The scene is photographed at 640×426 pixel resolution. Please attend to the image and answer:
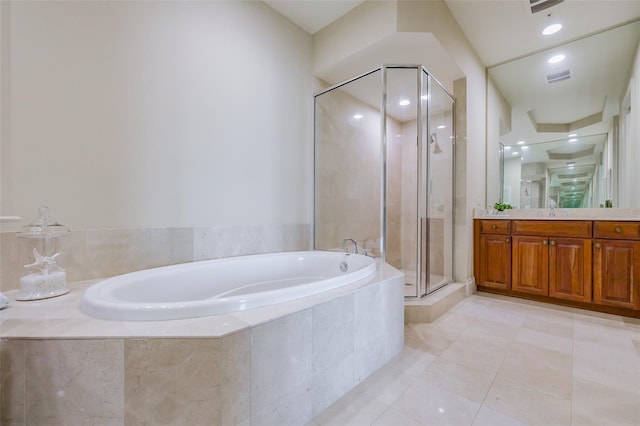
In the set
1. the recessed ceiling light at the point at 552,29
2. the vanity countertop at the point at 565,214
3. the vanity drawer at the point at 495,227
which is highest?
the recessed ceiling light at the point at 552,29

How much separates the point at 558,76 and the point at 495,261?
1.98 meters

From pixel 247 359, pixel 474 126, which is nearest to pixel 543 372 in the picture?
pixel 247 359

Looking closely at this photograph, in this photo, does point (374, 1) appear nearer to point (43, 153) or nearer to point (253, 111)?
point (253, 111)

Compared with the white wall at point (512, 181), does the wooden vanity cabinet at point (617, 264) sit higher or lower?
lower

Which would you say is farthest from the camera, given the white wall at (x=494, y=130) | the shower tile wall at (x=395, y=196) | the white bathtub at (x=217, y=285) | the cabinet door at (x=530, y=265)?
the white wall at (x=494, y=130)

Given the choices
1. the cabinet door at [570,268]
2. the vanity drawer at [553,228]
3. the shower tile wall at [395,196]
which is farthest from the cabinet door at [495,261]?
the shower tile wall at [395,196]

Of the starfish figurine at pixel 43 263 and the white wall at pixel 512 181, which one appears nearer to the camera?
the starfish figurine at pixel 43 263

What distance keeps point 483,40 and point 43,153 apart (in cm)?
359

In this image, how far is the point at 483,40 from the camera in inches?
106

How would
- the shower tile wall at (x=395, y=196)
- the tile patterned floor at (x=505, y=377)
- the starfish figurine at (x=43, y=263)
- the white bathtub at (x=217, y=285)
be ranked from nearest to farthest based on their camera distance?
the white bathtub at (x=217, y=285) → the tile patterned floor at (x=505, y=377) → the starfish figurine at (x=43, y=263) → the shower tile wall at (x=395, y=196)

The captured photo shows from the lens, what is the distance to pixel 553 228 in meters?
2.47

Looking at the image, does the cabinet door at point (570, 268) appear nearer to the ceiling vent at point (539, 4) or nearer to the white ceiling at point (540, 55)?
the white ceiling at point (540, 55)

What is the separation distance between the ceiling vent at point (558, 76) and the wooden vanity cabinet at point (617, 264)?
1517 millimetres

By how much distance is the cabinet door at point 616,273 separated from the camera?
2102 millimetres
